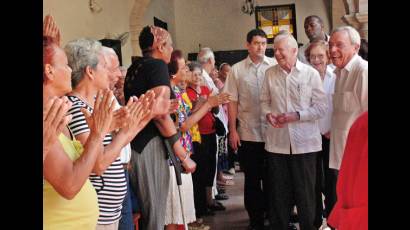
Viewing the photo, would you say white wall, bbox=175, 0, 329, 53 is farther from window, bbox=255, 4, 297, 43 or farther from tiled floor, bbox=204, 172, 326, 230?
tiled floor, bbox=204, 172, 326, 230

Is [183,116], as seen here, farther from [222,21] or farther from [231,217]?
[222,21]

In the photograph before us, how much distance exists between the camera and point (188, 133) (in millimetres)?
3576

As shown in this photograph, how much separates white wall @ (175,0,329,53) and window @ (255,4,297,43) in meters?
0.13

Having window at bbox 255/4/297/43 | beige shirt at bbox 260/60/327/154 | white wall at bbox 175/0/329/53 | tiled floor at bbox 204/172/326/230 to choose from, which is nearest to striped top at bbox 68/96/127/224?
beige shirt at bbox 260/60/327/154

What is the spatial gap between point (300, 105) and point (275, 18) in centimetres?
1171

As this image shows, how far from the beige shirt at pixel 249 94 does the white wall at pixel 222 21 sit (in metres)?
10.5

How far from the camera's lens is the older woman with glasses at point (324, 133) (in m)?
3.62

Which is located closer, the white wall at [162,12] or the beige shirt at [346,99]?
the beige shirt at [346,99]

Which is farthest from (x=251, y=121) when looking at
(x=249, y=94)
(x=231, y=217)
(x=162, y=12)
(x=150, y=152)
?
(x=162, y=12)

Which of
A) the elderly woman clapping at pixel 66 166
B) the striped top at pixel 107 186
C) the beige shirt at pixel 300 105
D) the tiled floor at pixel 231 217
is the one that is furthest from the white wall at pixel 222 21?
Answer: the elderly woman clapping at pixel 66 166

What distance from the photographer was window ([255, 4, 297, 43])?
48.4ft

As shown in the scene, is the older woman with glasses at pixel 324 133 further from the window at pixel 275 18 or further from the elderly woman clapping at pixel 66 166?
the window at pixel 275 18
